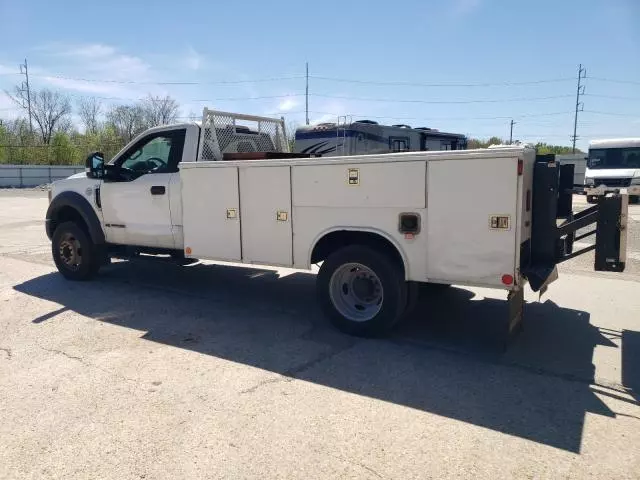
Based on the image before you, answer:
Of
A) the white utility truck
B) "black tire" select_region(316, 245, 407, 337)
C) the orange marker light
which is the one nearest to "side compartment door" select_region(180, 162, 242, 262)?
the white utility truck

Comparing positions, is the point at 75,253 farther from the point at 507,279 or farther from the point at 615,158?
the point at 615,158

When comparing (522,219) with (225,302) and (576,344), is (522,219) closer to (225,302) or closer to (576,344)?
(576,344)

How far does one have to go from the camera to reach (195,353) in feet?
16.2

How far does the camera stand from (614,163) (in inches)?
902

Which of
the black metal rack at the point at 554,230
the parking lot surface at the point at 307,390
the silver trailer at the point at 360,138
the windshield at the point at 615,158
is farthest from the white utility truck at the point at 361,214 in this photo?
the windshield at the point at 615,158

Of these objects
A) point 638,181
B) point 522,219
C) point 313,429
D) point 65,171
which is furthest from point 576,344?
point 65,171

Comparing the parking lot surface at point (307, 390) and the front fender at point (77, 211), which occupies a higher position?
the front fender at point (77, 211)

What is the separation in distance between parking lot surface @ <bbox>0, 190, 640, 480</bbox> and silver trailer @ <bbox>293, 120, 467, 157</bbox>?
940 centimetres

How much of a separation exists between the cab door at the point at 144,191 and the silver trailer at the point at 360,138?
785 centimetres

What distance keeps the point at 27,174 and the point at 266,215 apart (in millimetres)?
45654

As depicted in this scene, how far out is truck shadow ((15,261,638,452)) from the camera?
3.84 meters

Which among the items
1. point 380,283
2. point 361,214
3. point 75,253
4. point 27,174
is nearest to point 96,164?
point 75,253

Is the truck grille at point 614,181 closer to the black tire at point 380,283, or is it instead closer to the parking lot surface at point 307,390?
the parking lot surface at point 307,390

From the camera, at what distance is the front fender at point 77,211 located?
24.8ft
